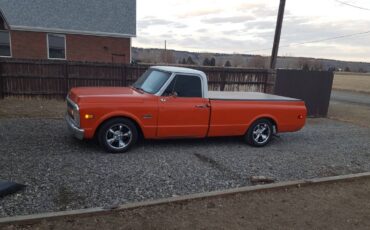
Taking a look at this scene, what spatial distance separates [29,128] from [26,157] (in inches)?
98.7

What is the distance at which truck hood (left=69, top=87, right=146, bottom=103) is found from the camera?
6589mm

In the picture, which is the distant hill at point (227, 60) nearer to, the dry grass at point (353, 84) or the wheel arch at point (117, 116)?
the dry grass at point (353, 84)

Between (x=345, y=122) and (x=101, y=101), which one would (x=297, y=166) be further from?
(x=345, y=122)

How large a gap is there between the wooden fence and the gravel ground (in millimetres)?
4171

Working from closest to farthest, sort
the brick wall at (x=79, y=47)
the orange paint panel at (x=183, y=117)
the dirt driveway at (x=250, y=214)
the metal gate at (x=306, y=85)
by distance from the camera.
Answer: the dirt driveway at (x=250, y=214) < the orange paint panel at (x=183, y=117) < the metal gate at (x=306, y=85) < the brick wall at (x=79, y=47)

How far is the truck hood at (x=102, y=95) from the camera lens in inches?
259

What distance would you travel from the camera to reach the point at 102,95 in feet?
22.3

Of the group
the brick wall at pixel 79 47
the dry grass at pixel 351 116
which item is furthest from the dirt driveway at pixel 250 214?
the brick wall at pixel 79 47

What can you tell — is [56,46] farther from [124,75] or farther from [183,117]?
[183,117]

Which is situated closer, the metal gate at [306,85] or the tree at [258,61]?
the metal gate at [306,85]

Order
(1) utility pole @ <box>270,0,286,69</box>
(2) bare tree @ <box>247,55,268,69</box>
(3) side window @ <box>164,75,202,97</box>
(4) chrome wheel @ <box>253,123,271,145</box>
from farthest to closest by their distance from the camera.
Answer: (2) bare tree @ <box>247,55,268,69</box>
(1) utility pole @ <box>270,0,286,69</box>
(4) chrome wheel @ <box>253,123,271,145</box>
(3) side window @ <box>164,75,202,97</box>

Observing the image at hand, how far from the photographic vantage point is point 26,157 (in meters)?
6.22

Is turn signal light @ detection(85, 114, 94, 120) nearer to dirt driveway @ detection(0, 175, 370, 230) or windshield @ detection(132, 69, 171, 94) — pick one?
windshield @ detection(132, 69, 171, 94)

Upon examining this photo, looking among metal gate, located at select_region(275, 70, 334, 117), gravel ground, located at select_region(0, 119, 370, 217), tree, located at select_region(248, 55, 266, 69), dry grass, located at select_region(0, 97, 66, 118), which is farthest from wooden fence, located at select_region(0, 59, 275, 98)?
tree, located at select_region(248, 55, 266, 69)
